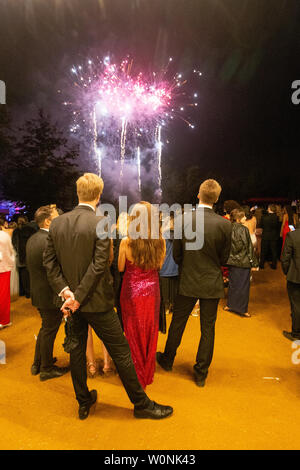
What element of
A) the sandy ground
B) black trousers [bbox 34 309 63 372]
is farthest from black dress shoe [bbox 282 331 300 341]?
black trousers [bbox 34 309 63 372]

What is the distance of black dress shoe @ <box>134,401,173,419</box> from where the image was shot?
8.28 feet

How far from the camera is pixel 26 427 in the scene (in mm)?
2488

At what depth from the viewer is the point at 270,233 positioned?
807cm

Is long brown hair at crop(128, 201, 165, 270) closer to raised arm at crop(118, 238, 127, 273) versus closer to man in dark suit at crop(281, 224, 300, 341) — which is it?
raised arm at crop(118, 238, 127, 273)

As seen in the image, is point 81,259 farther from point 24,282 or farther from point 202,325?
point 24,282

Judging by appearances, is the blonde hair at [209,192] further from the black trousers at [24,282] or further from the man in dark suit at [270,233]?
the man in dark suit at [270,233]

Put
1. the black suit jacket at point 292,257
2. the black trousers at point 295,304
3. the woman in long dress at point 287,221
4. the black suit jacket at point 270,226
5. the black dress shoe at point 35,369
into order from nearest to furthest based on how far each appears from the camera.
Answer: the black dress shoe at point 35,369
the black suit jacket at point 292,257
the black trousers at point 295,304
the black suit jacket at point 270,226
the woman in long dress at point 287,221

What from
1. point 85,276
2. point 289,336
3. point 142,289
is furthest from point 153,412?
point 289,336

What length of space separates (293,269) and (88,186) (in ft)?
10.3

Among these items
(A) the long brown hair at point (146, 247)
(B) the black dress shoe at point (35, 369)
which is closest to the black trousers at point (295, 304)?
(A) the long brown hair at point (146, 247)

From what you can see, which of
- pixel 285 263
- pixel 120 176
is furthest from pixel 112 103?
pixel 120 176

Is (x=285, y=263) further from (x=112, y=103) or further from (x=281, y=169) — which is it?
(x=281, y=169)

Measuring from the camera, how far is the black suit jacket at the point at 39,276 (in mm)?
3135

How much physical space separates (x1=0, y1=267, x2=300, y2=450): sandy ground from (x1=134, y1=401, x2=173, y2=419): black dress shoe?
45mm
